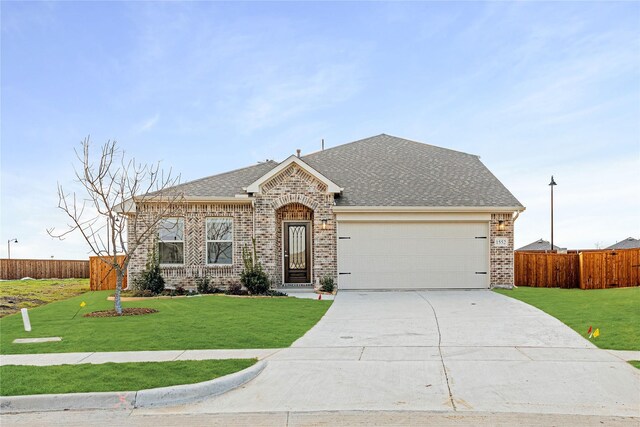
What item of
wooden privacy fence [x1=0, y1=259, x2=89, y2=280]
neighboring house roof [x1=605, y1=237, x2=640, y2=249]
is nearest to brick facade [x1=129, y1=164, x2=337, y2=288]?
wooden privacy fence [x1=0, y1=259, x2=89, y2=280]

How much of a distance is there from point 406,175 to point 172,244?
991 centimetres

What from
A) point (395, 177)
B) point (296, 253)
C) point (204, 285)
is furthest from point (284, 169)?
point (395, 177)

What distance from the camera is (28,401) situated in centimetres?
637

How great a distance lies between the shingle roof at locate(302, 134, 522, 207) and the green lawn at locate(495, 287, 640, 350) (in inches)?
144

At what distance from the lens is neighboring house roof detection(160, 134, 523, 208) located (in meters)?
19.0

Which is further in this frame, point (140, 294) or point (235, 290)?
point (235, 290)

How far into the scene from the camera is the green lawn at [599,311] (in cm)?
975

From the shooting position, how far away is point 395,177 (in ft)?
69.8

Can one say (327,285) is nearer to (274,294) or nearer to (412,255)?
(274,294)

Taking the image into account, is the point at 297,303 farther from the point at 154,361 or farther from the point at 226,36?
the point at 226,36

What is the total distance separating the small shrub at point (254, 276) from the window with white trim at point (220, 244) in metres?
0.86

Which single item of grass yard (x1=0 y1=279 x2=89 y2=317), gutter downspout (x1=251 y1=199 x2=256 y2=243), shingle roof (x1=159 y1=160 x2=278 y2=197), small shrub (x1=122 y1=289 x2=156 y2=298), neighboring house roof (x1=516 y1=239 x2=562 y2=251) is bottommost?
grass yard (x1=0 y1=279 x2=89 y2=317)

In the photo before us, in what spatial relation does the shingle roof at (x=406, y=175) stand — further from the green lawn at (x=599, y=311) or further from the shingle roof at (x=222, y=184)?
the green lawn at (x=599, y=311)

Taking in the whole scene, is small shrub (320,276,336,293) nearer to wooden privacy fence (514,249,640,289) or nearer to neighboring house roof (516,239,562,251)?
wooden privacy fence (514,249,640,289)
